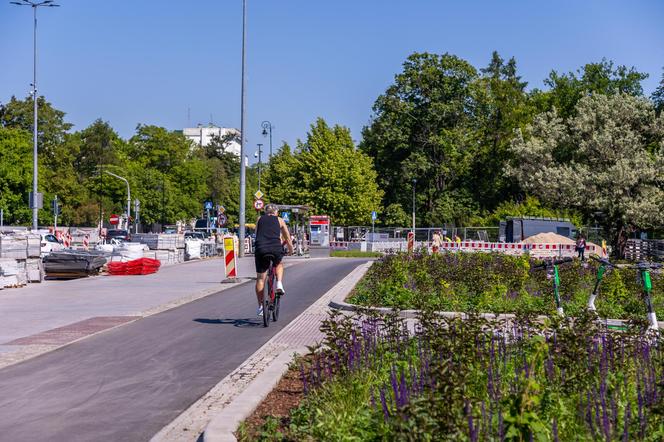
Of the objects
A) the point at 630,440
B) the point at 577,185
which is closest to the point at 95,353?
the point at 630,440

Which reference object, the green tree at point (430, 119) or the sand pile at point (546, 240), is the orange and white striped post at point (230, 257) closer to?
the sand pile at point (546, 240)

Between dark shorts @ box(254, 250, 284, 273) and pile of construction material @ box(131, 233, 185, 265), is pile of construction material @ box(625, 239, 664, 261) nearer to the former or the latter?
pile of construction material @ box(131, 233, 185, 265)

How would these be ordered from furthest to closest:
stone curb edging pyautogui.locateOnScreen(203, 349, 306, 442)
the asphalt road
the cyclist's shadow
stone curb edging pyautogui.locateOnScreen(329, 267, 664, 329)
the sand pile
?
the sand pile, the cyclist's shadow, stone curb edging pyautogui.locateOnScreen(329, 267, 664, 329), the asphalt road, stone curb edging pyautogui.locateOnScreen(203, 349, 306, 442)

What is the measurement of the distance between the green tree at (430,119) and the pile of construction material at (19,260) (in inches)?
2053

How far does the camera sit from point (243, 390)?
7324 millimetres

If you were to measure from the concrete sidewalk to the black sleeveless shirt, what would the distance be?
262 cm

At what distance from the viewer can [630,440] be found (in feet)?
15.1

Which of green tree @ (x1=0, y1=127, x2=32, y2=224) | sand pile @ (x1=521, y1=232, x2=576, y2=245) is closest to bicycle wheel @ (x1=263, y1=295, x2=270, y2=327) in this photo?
sand pile @ (x1=521, y1=232, x2=576, y2=245)

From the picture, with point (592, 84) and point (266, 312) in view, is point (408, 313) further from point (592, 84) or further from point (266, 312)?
point (592, 84)

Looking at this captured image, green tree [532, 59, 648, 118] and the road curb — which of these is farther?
green tree [532, 59, 648, 118]

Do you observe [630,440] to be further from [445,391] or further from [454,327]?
[454,327]

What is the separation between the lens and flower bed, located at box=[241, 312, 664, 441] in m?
4.45

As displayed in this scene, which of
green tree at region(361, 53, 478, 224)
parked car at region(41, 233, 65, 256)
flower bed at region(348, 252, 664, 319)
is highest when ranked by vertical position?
green tree at region(361, 53, 478, 224)

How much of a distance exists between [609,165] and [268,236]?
1682 inches
